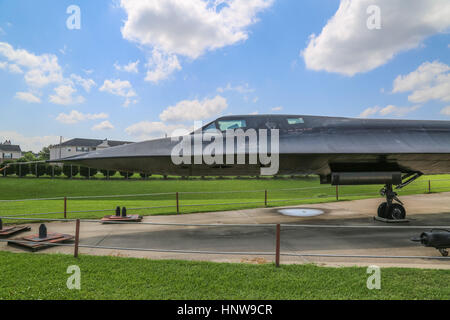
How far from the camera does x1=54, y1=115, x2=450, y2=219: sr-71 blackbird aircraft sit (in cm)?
698

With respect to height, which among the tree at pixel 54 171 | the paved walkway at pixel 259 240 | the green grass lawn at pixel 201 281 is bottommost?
the paved walkway at pixel 259 240

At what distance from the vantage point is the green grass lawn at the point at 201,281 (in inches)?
140

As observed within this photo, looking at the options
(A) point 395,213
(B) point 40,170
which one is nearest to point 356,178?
(A) point 395,213

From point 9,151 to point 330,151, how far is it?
11063cm

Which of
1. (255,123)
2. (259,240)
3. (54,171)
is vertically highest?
(255,123)

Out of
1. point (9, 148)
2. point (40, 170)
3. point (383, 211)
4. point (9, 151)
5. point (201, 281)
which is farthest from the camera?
point (9, 148)

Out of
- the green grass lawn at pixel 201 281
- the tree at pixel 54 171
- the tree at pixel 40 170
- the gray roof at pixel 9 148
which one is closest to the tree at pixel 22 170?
the tree at pixel 40 170

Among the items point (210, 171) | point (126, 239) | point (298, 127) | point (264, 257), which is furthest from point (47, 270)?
point (298, 127)

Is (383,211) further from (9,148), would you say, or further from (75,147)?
(9,148)

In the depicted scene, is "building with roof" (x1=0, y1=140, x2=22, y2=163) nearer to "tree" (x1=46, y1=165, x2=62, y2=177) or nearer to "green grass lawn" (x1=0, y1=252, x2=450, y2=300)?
"tree" (x1=46, y1=165, x2=62, y2=177)

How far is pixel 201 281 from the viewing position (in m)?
3.97

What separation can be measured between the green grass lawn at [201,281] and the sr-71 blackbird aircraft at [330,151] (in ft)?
9.67

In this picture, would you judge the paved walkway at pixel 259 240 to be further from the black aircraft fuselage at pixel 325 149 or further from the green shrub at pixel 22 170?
the green shrub at pixel 22 170

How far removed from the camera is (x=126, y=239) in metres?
6.81
